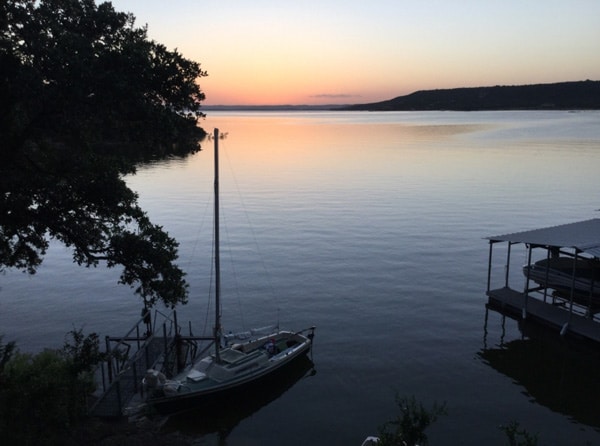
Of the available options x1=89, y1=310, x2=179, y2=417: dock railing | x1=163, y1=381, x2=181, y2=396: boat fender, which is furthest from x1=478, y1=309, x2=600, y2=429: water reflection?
x1=89, y1=310, x2=179, y2=417: dock railing

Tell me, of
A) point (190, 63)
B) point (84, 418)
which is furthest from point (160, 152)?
point (84, 418)

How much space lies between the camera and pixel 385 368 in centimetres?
2594

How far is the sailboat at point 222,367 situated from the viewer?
21.9 meters

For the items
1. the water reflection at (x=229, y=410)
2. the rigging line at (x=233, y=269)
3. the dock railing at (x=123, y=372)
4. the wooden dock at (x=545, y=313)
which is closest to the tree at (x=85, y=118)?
the dock railing at (x=123, y=372)

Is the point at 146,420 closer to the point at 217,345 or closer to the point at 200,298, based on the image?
the point at 217,345

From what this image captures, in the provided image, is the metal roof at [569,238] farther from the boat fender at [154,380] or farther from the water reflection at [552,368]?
→ the boat fender at [154,380]

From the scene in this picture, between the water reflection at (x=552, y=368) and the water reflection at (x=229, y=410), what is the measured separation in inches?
403

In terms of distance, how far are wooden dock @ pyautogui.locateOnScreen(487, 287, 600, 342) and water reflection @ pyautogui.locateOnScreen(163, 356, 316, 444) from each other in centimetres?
1442

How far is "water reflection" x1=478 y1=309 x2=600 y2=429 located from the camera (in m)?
22.7

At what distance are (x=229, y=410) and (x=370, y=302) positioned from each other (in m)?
13.9

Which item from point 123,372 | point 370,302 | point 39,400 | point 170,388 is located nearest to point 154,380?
point 170,388

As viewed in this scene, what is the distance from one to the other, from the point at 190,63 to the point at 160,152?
10.6 ft

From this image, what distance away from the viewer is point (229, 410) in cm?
2286

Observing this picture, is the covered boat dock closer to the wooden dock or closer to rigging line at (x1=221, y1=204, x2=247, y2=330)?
the wooden dock
